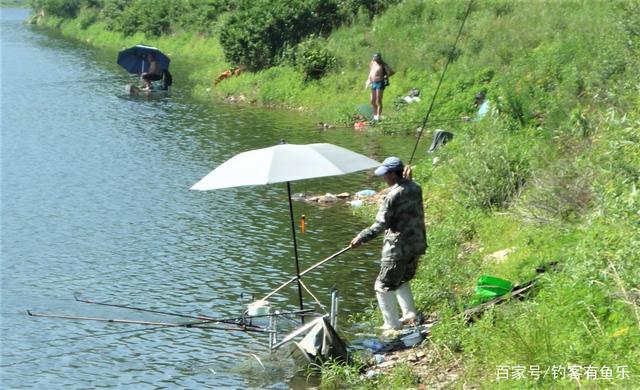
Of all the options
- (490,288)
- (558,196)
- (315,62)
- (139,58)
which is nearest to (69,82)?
(139,58)

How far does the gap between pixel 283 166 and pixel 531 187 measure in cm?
490

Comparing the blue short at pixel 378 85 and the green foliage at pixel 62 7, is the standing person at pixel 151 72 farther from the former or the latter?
the green foliage at pixel 62 7

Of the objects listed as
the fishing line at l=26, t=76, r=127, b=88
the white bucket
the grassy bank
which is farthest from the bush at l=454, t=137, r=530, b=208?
the fishing line at l=26, t=76, r=127, b=88

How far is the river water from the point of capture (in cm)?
1153

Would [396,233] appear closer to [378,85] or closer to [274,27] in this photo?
[378,85]

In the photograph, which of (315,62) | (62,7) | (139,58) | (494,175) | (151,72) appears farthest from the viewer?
(62,7)

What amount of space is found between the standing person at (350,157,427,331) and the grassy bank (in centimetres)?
63

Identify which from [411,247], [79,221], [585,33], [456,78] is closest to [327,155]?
[411,247]

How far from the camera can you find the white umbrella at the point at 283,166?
10.8m

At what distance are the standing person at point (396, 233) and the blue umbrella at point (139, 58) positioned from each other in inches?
964

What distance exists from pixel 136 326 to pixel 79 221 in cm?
576

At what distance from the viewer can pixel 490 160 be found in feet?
49.6

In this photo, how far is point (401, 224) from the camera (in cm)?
1100

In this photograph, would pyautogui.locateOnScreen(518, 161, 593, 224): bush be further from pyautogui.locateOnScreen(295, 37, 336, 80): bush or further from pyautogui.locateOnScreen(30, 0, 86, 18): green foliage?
pyautogui.locateOnScreen(30, 0, 86, 18): green foliage
